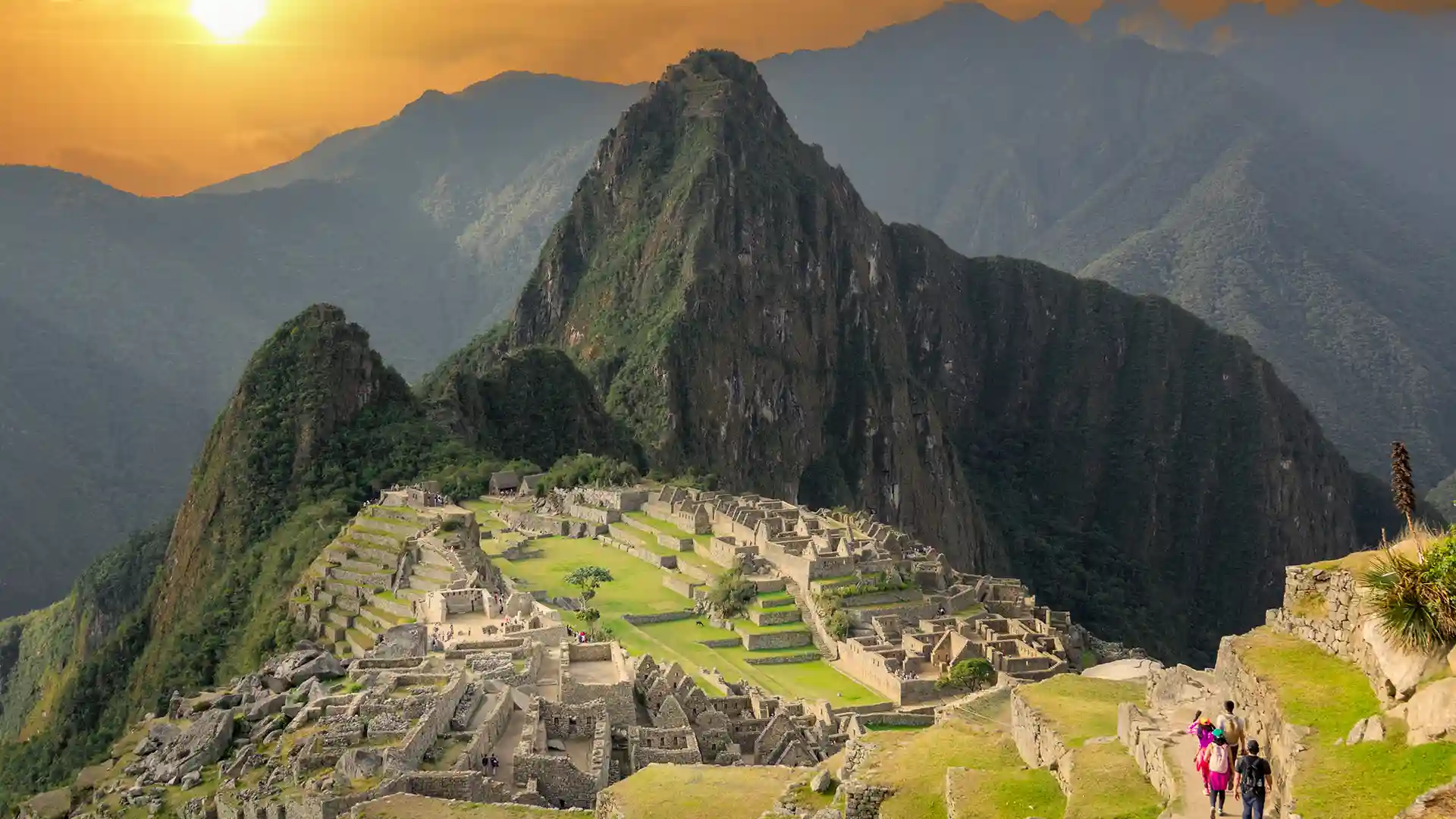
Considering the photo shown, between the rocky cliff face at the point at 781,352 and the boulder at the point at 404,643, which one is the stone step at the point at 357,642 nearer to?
the boulder at the point at 404,643

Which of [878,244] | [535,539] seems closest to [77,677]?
[535,539]

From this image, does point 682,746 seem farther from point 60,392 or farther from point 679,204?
point 60,392

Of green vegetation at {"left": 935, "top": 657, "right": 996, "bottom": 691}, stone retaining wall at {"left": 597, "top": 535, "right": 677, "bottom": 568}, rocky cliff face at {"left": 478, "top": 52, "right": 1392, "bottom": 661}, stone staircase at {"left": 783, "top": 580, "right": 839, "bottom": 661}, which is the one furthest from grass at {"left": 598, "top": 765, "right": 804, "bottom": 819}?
rocky cliff face at {"left": 478, "top": 52, "right": 1392, "bottom": 661}

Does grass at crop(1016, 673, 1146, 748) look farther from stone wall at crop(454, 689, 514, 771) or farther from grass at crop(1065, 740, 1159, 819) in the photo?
stone wall at crop(454, 689, 514, 771)

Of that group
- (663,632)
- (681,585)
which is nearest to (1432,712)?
(663,632)

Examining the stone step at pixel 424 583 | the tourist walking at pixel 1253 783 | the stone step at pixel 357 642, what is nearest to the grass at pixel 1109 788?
the tourist walking at pixel 1253 783
